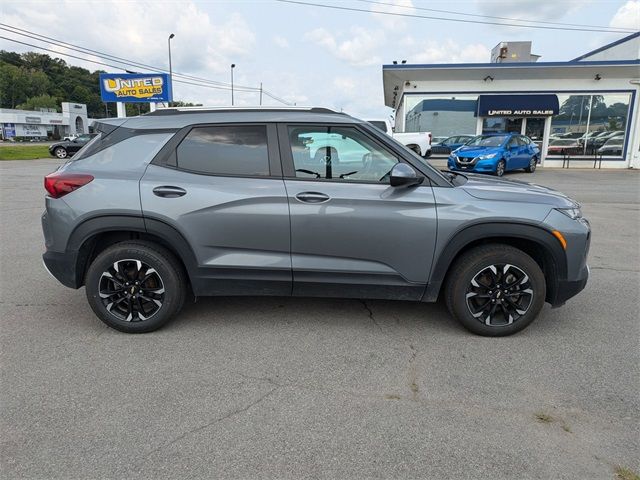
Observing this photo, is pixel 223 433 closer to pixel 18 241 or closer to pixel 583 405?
pixel 583 405

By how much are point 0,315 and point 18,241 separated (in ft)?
10.8

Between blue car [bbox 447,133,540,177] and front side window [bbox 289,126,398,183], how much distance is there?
14.4 meters

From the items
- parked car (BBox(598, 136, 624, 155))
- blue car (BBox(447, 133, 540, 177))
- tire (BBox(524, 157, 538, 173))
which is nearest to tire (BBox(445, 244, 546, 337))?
blue car (BBox(447, 133, 540, 177))

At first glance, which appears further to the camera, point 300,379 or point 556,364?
point 556,364

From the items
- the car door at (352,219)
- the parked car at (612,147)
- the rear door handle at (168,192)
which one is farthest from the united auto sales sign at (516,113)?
the rear door handle at (168,192)

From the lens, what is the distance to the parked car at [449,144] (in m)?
24.5

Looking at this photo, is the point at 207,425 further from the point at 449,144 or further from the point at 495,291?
the point at 449,144

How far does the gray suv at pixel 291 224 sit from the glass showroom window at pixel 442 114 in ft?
74.0

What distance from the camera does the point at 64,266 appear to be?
12.2 feet

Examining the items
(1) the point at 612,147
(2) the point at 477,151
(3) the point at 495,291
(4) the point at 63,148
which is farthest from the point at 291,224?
(4) the point at 63,148

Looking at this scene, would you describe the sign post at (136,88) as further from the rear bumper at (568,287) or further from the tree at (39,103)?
the tree at (39,103)

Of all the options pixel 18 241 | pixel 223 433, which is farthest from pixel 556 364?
pixel 18 241

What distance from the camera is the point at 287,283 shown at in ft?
12.2

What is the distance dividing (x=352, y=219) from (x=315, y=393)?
134 centimetres
